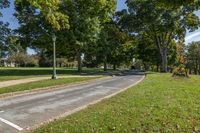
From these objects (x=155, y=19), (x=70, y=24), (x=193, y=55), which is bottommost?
(x=193, y=55)

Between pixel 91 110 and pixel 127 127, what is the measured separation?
2.57 meters

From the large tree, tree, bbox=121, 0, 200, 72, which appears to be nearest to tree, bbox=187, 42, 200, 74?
tree, bbox=121, 0, 200, 72

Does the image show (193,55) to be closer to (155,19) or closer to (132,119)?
(155,19)

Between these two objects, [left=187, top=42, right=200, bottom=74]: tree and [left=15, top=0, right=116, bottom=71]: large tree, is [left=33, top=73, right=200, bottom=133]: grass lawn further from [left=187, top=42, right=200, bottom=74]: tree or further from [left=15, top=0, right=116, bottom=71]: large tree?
[left=187, top=42, right=200, bottom=74]: tree

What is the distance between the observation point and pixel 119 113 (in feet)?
30.1

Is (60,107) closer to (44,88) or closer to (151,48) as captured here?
(44,88)

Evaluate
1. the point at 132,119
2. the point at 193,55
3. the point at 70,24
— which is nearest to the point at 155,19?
the point at 70,24

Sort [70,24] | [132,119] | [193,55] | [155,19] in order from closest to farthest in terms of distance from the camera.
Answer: [132,119] < [70,24] < [155,19] < [193,55]

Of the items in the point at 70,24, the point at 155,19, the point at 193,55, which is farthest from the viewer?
the point at 193,55

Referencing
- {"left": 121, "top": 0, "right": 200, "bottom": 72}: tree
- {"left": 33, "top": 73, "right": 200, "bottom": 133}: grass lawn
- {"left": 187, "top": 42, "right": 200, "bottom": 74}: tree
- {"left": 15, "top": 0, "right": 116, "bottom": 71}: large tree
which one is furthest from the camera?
{"left": 187, "top": 42, "right": 200, "bottom": 74}: tree

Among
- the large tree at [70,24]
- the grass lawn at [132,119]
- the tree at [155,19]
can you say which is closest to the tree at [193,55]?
the tree at [155,19]

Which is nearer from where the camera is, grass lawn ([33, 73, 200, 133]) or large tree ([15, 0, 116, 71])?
grass lawn ([33, 73, 200, 133])

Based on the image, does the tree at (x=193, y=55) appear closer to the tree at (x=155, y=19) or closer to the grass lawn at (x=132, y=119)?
the tree at (x=155, y=19)

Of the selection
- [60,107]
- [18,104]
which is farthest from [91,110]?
[18,104]
